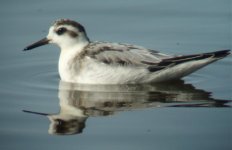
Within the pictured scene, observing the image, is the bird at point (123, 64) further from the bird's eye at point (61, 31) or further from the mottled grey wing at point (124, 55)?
the bird's eye at point (61, 31)

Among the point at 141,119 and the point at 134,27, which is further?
the point at 134,27

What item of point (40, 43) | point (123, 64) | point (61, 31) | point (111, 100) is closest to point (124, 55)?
point (123, 64)

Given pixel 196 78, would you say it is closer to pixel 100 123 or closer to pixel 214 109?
pixel 214 109

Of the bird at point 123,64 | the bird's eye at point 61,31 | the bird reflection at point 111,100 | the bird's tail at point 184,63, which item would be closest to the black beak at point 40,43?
the bird's eye at point 61,31

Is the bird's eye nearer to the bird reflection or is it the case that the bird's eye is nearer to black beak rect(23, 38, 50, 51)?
black beak rect(23, 38, 50, 51)

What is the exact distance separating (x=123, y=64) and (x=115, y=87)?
49 centimetres

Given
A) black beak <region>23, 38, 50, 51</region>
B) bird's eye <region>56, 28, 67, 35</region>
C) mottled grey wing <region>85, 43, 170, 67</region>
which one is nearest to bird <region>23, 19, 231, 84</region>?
mottled grey wing <region>85, 43, 170, 67</region>

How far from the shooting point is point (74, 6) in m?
19.3

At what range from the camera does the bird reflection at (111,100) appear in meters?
13.2

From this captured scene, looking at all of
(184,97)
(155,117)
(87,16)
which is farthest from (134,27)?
(155,117)

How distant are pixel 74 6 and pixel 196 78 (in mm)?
4622

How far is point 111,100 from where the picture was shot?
46.3 feet

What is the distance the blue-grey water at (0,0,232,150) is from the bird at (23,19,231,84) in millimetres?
204

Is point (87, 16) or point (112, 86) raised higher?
point (87, 16)
